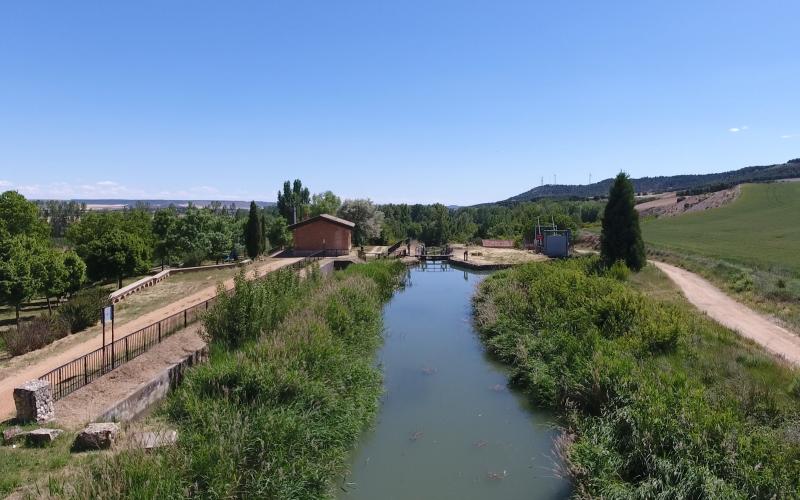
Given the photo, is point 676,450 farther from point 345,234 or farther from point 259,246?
point 259,246

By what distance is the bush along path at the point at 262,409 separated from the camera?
6953mm

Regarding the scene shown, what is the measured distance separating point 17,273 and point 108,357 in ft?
43.8

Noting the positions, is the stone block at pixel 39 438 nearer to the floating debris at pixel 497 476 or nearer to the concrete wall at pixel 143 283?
the floating debris at pixel 497 476

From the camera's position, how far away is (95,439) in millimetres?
8367

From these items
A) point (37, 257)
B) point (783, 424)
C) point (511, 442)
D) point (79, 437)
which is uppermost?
point (37, 257)

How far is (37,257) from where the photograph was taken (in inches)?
999

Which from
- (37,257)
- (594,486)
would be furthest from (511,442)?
(37,257)

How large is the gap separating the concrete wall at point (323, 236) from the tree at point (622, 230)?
21.3m

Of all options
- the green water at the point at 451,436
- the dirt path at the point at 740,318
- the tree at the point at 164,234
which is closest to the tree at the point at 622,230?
the dirt path at the point at 740,318

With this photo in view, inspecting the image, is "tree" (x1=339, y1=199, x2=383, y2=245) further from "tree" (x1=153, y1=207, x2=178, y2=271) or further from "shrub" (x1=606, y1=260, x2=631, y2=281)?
"shrub" (x1=606, y1=260, x2=631, y2=281)

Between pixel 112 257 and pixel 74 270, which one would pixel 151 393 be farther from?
pixel 112 257

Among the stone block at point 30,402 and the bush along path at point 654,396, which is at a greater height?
the stone block at point 30,402

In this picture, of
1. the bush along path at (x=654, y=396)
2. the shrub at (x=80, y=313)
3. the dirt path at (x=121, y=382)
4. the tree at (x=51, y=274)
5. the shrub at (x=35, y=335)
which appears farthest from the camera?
the tree at (x=51, y=274)

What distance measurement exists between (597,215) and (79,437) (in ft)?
358
